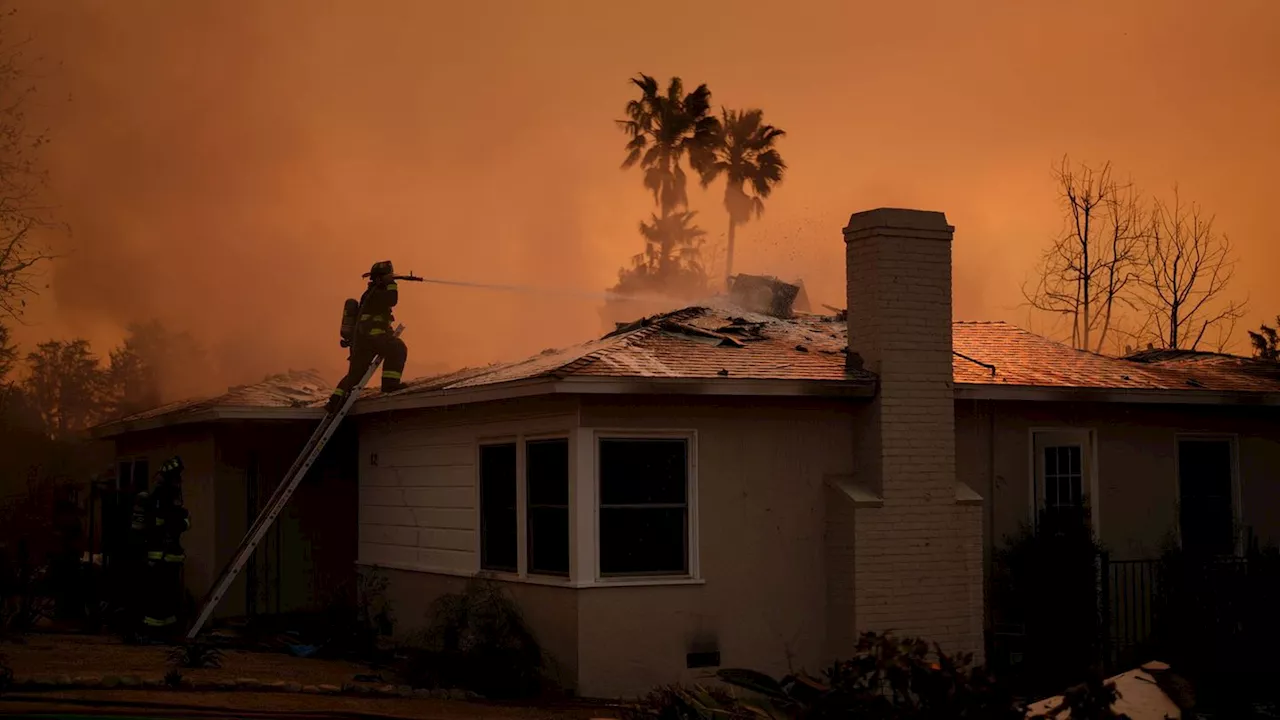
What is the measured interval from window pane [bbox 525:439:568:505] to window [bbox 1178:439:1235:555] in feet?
24.7

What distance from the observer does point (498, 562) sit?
15094mm

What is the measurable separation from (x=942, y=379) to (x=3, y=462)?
119 feet

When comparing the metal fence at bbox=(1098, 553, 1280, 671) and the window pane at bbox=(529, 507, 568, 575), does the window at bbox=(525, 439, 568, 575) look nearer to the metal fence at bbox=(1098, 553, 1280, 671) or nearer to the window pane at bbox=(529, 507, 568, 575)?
the window pane at bbox=(529, 507, 568, 575)

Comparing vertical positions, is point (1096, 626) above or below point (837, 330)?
below

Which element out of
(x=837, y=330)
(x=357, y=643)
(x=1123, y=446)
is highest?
(x=837, y=330)

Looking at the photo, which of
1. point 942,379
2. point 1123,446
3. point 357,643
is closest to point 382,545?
point 357,643

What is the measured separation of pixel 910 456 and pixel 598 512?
124 inches

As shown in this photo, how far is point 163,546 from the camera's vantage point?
16.7 meters

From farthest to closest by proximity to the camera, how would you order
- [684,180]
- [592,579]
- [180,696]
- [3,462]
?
[684,180] → [3,462] → [592,579] → [180,696]

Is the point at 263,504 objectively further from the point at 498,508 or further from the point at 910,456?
the point at 910,456

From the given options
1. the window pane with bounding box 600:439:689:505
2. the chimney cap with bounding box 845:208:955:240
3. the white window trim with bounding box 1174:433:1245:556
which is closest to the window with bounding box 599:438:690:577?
the window pane with bounding box 600:439:689:505

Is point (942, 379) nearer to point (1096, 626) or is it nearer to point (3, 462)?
point (1096, 626)

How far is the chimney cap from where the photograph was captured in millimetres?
14344

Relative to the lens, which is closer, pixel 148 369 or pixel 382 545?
pixel 382 545
